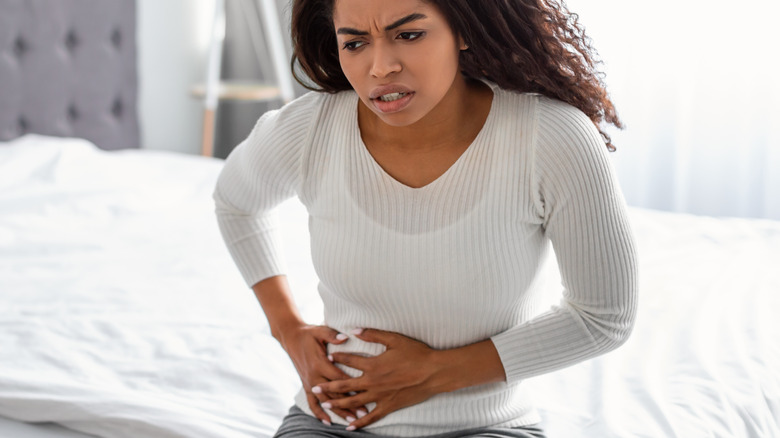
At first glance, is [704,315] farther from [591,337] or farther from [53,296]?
[53,296]

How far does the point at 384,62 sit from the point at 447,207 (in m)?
0.18

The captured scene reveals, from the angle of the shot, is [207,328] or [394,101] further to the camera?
[207,328]

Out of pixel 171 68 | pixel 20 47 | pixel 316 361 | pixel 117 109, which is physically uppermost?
pixel 20 47

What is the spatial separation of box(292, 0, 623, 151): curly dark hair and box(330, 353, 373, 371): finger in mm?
349

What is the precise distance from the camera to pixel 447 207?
2.87 ft

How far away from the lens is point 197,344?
4.24 feet

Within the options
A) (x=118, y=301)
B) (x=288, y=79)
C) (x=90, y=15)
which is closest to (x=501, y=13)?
(x=118, y=301)

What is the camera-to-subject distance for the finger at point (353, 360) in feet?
3.01

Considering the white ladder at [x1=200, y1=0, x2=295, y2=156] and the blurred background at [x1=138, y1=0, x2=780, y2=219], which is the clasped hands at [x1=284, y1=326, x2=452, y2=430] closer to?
the blurred background at [x1=138, y1=0, x2=780, y2=219]

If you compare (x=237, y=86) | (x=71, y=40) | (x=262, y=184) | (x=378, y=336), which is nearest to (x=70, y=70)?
(x=71, y=40)

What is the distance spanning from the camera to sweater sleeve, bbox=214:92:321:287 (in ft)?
3.19

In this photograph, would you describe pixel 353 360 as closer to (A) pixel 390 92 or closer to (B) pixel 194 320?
(A) pixel 390 92

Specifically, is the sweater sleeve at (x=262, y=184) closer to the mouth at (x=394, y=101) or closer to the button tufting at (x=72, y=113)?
the mouth at (x=394, y=101)

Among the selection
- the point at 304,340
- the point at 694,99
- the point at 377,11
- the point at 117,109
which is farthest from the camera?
the point at 117,109
